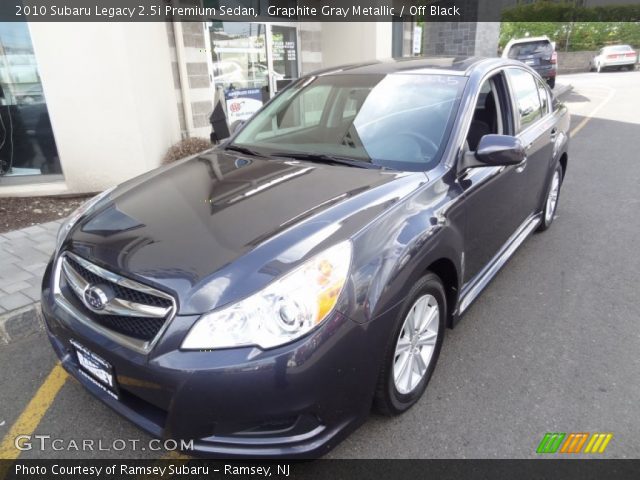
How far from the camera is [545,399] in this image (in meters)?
2.54

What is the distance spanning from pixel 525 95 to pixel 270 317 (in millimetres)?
3184

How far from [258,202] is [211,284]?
2.11 feet

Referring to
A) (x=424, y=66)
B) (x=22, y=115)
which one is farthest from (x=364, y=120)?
(x=22, y=115)

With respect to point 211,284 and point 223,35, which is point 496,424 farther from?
point 223,35

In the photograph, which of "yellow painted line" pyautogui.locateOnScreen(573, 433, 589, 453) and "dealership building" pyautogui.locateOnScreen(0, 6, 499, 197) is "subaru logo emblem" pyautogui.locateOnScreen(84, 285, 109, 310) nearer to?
"yellow painted line" pyautogui.locateOnScreen(573, 433, 589, 453)

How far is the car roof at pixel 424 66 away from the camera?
3.16 m

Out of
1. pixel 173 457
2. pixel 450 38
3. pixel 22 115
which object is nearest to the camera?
pixel 173 457

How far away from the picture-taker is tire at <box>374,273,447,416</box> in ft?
6.93

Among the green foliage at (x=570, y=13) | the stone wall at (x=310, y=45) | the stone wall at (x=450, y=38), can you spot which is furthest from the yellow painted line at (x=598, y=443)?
the green foliage at (x=570, y=13)

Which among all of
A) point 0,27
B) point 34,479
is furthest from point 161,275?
point 0,27

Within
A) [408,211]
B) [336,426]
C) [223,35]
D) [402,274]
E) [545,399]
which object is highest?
[223,35]

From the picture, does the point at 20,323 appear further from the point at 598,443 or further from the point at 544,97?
the point at 544,97

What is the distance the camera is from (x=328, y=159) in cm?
285

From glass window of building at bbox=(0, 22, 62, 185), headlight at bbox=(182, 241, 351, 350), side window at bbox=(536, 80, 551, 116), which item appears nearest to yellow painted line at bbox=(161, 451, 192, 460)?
headlight at bbox=(182, 241, 351, 350)
